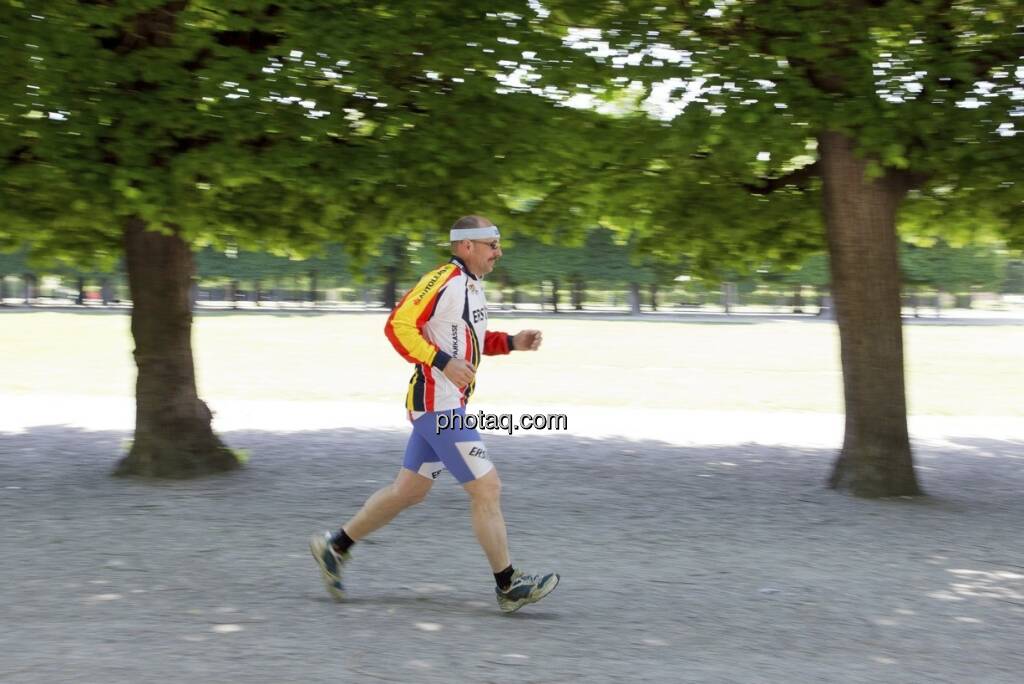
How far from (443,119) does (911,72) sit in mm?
3693

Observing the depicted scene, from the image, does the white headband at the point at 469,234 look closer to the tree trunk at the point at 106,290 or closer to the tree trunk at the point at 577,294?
the tree trunk at the point at 577,294

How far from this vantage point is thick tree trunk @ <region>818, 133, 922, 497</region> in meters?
10.4

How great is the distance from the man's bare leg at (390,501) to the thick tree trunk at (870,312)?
5.48 metres

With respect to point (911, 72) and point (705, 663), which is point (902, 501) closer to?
point (911, 72)

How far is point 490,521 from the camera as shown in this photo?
19.9ft

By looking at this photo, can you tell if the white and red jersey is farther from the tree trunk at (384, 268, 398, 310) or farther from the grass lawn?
the tree trunk at (384, 268, 398, 310)

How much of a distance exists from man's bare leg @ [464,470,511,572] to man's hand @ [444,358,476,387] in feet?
1.67

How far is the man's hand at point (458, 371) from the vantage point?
19.1 feet

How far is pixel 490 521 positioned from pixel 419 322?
107 cm

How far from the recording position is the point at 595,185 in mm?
10852

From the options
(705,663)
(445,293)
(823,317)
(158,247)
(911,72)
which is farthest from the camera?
(823,317)

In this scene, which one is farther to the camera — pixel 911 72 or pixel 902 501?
pixel 902 501

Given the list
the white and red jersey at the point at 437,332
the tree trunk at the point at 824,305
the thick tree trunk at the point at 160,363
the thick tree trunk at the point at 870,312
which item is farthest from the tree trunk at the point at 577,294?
the white and red jersey at the point at 437,332

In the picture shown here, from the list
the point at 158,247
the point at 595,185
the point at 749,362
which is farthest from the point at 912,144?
the point at 749,362
